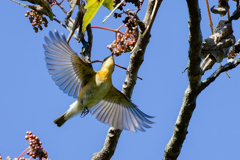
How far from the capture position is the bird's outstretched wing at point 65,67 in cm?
325

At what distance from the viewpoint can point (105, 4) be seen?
9.09 feet

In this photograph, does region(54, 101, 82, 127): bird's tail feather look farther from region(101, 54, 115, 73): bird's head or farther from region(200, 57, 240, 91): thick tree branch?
region(200, 57, 240, 91): thick tree branch

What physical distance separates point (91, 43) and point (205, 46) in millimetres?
988

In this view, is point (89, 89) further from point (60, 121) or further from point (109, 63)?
point (60, 121)

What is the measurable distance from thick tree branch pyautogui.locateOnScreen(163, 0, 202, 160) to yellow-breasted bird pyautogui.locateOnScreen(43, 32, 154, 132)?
931 millimetres

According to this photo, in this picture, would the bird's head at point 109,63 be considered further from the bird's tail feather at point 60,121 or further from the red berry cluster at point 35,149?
the red berry cluster at point 35,149

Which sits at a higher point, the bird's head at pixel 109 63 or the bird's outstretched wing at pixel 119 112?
the bird's head at pixel 109 63

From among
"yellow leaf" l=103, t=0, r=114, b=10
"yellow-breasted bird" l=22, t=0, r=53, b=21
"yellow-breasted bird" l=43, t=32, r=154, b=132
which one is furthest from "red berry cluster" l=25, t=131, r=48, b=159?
"yellow leaf" l=103, t=0, r=114, b=10

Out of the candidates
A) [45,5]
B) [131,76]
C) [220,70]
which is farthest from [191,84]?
[45,5]

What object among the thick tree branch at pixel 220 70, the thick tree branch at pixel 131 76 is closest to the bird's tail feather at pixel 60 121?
the thick tree branch at pixel 131 76

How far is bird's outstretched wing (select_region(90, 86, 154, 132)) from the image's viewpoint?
3824 millimetres

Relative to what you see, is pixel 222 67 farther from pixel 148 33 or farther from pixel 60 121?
pixel 60 121

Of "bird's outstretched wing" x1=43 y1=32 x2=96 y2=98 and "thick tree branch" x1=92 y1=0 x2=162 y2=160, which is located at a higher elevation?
"bird's outstretched wing" x1=43 y1=32 x2=96 y2=98

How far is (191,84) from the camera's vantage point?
7.68 feet
